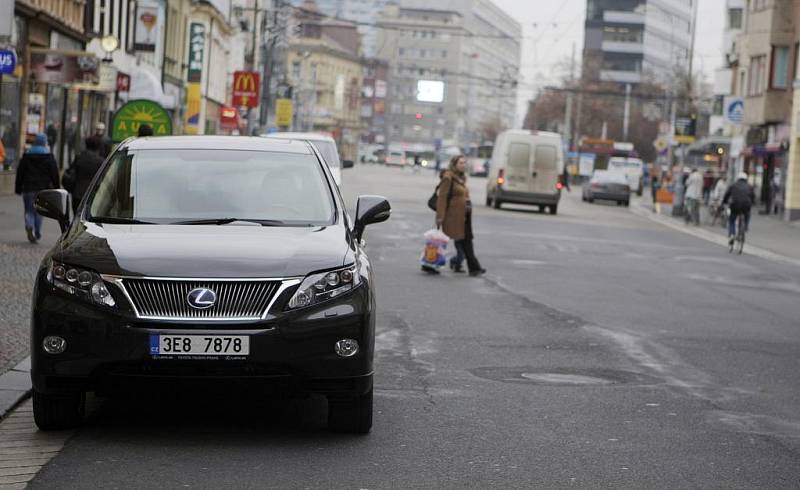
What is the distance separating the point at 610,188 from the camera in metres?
67.1

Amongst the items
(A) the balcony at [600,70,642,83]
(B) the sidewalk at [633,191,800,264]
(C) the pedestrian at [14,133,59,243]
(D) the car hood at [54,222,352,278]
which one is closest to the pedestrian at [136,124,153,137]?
(C) the pedestrian at [14,133,59,243]

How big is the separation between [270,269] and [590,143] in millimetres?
91378

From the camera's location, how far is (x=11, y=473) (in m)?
7.11

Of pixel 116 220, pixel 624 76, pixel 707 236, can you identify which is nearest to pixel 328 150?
pixel 707 236

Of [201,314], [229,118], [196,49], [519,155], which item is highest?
[196,49]

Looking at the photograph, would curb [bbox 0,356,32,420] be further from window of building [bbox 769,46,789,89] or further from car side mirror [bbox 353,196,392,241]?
window of building [bbox 769,46,789,89]

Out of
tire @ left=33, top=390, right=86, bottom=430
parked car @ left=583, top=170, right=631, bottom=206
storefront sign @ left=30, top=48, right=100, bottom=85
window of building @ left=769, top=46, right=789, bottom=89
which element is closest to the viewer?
tire @ left=33, top=390, right=86, bottom=430

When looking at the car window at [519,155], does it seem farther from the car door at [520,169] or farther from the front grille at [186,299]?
the front grille at [186,299]

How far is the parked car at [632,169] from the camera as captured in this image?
86.2m

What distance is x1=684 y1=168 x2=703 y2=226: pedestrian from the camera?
155 ft

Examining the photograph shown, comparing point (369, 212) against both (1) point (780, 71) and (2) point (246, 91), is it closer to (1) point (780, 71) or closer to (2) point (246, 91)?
(2) point (246, 91)

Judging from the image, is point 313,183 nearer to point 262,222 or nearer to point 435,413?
point 262,222

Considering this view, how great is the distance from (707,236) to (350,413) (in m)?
34.0

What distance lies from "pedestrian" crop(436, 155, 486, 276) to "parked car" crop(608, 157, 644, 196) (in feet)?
204
